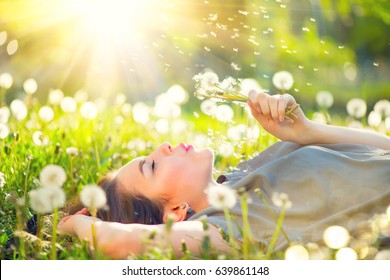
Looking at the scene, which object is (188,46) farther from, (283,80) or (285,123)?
(285,123)

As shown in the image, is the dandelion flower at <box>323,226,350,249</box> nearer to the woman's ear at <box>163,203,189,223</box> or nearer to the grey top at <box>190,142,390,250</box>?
the grey top at <box>190,142,390,250</box>

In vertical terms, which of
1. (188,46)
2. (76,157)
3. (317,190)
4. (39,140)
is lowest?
(188,46)

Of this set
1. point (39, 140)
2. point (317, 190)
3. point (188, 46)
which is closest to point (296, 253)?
point (317, 190)

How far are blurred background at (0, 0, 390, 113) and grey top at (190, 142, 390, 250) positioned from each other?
7.98ft

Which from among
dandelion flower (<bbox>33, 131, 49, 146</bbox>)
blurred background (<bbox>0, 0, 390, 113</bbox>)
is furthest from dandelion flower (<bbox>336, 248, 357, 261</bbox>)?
blurred background (<bbox>0, 0, 390, 113</bbox>)

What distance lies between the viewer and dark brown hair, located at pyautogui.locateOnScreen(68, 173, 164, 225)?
203 cm

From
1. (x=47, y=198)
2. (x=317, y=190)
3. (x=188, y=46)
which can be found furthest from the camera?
(x=188, y=46)

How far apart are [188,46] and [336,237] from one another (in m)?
3.50

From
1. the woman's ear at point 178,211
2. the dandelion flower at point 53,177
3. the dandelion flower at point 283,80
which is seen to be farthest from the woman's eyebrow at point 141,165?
the dandelion flower at point 283,80

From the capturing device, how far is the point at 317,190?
1.90m

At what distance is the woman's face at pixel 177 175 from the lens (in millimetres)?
1986

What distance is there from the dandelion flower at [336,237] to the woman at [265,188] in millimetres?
19

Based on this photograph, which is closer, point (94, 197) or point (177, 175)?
point (94, 197)
